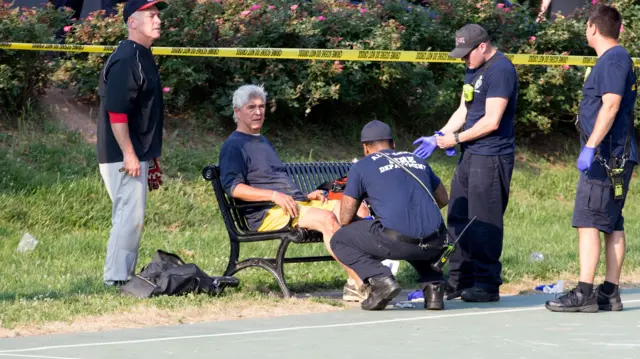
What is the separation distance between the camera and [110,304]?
7109 millimetres

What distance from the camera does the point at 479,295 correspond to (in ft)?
26.1

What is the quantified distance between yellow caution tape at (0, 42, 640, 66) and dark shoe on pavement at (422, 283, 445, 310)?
13.6 feet

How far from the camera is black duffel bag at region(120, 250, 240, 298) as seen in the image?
7.46 m

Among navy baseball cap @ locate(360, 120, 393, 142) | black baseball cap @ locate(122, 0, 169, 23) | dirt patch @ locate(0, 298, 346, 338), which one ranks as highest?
black baseball cap @ locate(122, 0, 169, 23)

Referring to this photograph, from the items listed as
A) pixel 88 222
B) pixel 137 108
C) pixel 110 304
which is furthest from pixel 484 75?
pixel 88 222

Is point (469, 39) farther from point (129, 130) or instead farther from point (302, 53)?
point (302, 53)

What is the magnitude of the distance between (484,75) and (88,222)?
13.8 ft

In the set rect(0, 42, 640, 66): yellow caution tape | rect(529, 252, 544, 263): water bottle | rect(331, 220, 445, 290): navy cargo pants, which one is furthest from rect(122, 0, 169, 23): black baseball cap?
rect(529, 252, 544, 263): water bottle

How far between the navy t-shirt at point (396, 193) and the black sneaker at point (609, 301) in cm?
120

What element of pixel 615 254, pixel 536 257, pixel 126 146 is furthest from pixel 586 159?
pixel 126 146

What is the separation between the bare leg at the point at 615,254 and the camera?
7.64m

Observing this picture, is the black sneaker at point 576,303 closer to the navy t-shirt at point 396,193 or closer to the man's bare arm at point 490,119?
the navy t-shirt at point 396,193

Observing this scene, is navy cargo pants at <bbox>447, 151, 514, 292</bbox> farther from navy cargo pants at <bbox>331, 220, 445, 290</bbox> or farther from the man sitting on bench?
the man sitting on bench

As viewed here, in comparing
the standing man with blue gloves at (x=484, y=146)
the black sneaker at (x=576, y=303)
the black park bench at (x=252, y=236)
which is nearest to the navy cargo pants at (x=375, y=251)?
the black park bench at (x=252, y=236)
